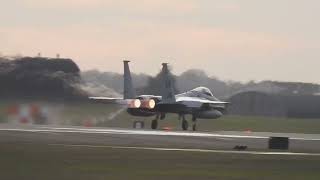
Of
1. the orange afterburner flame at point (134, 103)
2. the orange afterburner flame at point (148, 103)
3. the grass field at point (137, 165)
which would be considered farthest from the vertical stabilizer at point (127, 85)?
the grass field at point (137, 165)

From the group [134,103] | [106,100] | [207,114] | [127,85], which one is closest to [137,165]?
[106,100]

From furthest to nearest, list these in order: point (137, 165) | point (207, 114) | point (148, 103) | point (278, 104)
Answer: point (278, 104) < point (207, 114) < point (148, 103) < point (137, 165)

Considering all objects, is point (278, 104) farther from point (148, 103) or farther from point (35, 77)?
point (35, 77)

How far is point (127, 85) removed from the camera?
70375mm

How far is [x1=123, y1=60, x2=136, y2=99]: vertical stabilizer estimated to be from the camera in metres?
69.1

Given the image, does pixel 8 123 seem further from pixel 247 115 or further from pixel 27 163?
pixel 247 115

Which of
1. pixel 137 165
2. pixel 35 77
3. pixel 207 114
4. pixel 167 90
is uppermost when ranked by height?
pixel 35 77

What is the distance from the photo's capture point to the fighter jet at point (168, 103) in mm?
66312

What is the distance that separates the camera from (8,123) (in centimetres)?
5481

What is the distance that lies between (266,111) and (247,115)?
1189 centimetres

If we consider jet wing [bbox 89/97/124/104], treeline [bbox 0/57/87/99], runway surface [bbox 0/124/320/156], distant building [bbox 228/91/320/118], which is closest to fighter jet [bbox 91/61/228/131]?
jet wing [bbox 89/97/124/104]

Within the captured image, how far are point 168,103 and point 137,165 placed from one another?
1672 inches

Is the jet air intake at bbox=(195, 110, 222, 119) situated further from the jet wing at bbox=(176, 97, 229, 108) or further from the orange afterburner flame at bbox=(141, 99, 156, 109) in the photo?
the orange afterburner flame at bbox=(141, 99, 156, 109)

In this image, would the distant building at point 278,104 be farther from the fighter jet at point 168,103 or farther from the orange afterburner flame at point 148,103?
the orange afterburner flame at point 148,103
